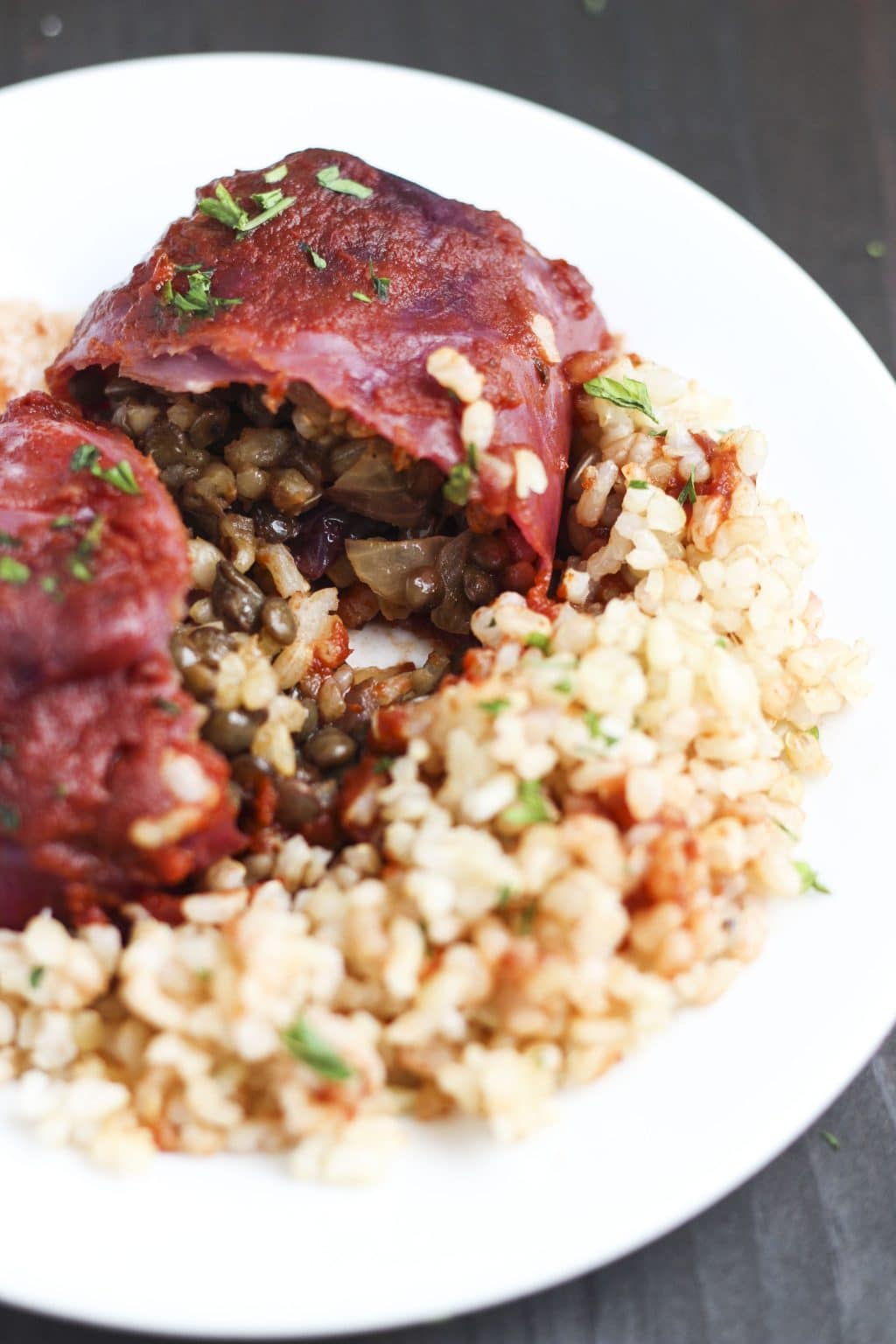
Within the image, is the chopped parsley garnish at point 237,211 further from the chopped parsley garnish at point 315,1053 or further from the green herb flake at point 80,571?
the chopped parsley garnish at point 315,1053

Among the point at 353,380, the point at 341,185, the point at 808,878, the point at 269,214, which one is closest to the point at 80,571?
the point at 353,380

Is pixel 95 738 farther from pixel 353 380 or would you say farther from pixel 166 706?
pixel 353 380

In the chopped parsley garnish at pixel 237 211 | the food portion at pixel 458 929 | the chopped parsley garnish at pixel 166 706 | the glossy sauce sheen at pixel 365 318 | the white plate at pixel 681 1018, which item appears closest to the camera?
the white plate at pixel 681 1018

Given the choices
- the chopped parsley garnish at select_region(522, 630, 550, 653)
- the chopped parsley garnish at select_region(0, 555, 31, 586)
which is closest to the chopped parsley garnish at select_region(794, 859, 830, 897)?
the chopped parsley garnish at select_region(522, 630, 550, 653)

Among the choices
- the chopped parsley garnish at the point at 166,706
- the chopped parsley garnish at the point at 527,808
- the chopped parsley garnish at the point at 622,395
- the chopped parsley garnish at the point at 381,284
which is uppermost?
the chopped parsley garnish at the point at 381,284

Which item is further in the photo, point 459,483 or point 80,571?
point 459,483

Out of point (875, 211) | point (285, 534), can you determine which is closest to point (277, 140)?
point (285, 534)

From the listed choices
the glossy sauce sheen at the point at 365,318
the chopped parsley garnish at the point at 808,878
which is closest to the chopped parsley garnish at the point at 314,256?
the glossy sauce sheen at the point at 365,318
